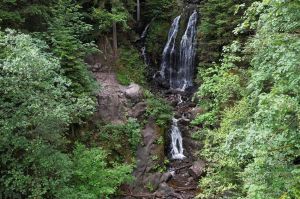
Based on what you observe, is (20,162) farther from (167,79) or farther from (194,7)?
(194,7)

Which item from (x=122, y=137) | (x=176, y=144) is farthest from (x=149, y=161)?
(x=176, y=144)

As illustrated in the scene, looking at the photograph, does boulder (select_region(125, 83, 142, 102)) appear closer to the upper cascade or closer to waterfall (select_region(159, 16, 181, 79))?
the upper cascade

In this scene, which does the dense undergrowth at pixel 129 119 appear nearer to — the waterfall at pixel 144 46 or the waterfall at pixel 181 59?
the waterfall at pixel 181 59

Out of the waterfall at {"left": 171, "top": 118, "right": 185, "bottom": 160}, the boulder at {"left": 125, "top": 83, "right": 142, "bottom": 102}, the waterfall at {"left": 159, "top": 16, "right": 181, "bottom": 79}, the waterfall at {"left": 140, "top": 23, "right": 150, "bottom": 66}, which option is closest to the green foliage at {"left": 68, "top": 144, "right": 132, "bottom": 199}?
the waterfall at {"left": 171, "top": 118, "right": 185, "bottom": 160}

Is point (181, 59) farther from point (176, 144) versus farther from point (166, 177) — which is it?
point (166, 177)

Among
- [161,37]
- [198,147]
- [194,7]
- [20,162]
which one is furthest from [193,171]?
[194,7]

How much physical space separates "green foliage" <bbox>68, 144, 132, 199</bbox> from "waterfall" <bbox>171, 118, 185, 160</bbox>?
3.81m

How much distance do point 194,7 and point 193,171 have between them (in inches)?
480

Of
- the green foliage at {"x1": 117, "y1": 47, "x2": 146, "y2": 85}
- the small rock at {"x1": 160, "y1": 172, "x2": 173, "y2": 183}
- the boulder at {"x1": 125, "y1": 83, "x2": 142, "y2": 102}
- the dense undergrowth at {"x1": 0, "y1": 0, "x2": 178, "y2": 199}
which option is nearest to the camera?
the dense undergrowth at {"x1": 0, "y1": 0, "x2": 178, "y2": 199}

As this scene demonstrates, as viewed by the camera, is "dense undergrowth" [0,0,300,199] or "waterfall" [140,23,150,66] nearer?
"dense undergrowth" [0,0,300,199]

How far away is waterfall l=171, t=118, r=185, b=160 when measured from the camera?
633 inches

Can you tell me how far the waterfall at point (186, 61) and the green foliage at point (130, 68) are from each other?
215 cm

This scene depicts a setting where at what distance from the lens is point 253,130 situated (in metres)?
7.13

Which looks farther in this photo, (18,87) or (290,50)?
(18,87)
